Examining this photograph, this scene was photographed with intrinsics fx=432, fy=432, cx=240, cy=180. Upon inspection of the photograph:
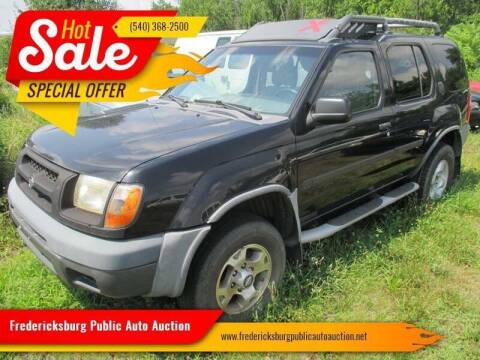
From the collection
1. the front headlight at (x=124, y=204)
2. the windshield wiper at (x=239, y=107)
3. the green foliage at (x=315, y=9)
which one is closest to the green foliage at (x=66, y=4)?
the green foliage at (x=315, y=9)

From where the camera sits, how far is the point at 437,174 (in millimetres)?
5207

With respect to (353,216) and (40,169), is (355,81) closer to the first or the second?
(353,216)

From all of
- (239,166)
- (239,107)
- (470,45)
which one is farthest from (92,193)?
(470,45)

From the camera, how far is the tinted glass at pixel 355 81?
11.8 feet

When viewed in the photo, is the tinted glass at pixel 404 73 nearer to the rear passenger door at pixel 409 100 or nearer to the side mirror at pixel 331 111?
the rear passenger door at pixel 409 100

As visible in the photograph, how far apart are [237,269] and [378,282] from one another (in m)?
1.40

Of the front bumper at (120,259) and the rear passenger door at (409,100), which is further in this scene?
the rear passenger door at (409,100)

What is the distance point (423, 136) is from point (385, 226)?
107 centimetres

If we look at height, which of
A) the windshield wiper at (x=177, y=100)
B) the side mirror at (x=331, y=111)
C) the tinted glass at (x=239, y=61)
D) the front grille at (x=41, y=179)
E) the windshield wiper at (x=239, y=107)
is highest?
the tinted glass at (x=239, y=61)

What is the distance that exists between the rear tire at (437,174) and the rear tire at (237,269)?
249 cm

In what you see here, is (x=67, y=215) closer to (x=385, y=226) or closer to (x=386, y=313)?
(x=386, y=313)

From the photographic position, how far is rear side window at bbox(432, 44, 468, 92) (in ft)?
16.5

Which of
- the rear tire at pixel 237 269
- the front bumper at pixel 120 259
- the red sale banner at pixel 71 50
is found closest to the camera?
the front bumper at pixel 120 259

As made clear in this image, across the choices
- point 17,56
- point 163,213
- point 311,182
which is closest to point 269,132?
point 311,182
